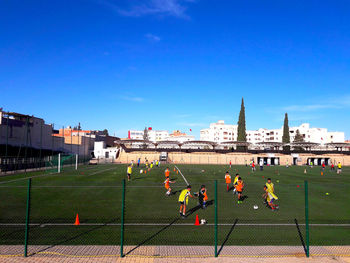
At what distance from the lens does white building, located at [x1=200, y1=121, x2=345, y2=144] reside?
14462 cm

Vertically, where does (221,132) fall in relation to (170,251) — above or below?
above

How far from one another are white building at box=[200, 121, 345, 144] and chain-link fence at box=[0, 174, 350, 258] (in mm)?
136044

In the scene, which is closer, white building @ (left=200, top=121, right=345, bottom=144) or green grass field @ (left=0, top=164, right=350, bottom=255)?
green grass field @ (left=0, top=164, right=350, bottom=255)

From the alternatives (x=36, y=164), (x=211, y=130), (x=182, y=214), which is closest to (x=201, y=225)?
(x=182, y=214)

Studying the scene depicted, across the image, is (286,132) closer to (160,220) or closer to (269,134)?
(269,134)

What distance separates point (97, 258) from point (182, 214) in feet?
21.1

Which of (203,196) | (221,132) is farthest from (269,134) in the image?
(203,196)

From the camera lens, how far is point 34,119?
2208 inches

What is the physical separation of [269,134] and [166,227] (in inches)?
6058

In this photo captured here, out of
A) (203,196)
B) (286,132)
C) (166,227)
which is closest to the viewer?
(166,227)

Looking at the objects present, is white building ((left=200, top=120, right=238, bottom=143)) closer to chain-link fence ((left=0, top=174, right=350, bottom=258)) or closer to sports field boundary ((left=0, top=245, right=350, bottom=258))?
chain-link fence ((left=0, top=174, right=350, bottom=258))

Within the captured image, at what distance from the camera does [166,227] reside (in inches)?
475

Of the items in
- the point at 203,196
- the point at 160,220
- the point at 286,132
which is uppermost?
the point at 286,132

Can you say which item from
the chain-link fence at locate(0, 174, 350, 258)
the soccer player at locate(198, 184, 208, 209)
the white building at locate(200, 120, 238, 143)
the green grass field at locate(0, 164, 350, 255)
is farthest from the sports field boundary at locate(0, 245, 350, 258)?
the white building at locate(200, 120, 238, 143)
